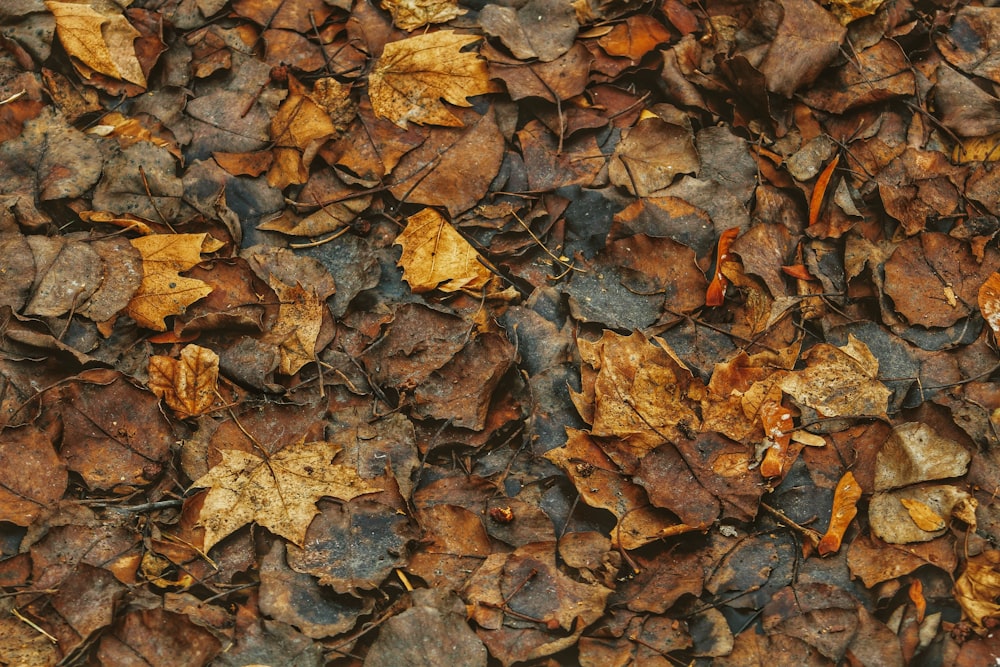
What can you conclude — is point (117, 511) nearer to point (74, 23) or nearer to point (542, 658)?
point (542, 658)

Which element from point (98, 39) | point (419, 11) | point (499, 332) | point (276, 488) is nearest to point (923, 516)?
point (499, 332)

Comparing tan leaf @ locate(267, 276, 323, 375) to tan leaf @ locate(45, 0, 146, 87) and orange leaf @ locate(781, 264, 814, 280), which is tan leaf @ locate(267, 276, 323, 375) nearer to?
tan leaf @ locate(45, 0, 146, 87)

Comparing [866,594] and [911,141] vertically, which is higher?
[911,141]

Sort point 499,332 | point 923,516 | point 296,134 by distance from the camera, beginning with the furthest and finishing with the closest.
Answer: point 296,134 → point 499,332 → point 923,516

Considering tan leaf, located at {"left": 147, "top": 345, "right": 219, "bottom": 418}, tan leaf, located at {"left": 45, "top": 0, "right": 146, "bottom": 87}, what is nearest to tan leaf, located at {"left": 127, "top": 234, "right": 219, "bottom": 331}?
tan leaf, located at {"left": 147, "top": 345, "right": 219, "bottom": 418}

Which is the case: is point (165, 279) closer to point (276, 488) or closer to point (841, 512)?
point (276, 488)

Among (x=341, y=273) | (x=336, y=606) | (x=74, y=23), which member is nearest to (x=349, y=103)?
(x=341, y=273)

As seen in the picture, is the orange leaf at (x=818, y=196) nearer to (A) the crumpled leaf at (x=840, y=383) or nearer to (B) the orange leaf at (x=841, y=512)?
(A) the crumpled leaf at (x=840, y=383)
